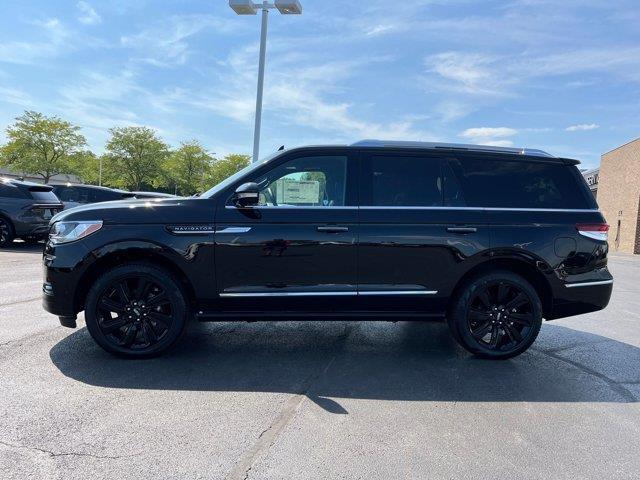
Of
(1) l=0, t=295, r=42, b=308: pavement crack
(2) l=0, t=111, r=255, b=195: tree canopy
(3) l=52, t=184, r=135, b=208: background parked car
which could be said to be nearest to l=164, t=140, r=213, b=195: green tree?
(2) l=0, t=111, r=255, b=195: tree canopy

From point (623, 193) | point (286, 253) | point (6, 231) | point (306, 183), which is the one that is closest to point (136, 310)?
point (286, 253)

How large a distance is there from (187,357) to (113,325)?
27.8 inches

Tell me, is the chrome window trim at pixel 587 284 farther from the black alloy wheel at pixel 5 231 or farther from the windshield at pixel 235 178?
the black alloy wheel at pixel 5 231

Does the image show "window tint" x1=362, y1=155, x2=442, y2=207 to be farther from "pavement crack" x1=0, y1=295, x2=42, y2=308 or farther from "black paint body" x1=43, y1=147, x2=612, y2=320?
"pavement crack" x1=0, y1=295, x2=42, y2=308

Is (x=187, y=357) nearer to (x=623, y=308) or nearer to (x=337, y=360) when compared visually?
(x=337, y=360)

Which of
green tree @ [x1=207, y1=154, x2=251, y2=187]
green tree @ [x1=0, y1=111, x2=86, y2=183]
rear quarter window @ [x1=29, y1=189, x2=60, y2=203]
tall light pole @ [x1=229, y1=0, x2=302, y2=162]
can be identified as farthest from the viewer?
green tree @ [x1=207, y1=154, x2=251, y2=187]

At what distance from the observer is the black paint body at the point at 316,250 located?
418 centimetres

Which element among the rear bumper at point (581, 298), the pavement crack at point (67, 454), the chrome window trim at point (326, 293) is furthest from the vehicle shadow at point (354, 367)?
the pavement crack at point (67, 454)

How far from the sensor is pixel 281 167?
444 cm

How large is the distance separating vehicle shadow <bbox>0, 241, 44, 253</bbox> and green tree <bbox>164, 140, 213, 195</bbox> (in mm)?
43006

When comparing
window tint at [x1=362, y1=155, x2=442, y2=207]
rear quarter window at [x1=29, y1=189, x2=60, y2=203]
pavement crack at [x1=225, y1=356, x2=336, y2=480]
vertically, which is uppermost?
window tint at [x1=362, y1=155, x2=442, y2=207]

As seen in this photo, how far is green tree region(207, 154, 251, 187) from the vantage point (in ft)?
217

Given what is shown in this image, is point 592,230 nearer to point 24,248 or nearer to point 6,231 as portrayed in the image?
point 6,231

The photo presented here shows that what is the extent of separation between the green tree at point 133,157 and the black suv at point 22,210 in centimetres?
4240
